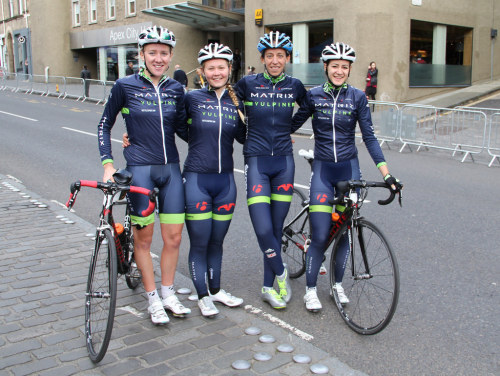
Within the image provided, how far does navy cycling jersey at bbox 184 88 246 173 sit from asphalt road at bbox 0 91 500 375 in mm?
1261

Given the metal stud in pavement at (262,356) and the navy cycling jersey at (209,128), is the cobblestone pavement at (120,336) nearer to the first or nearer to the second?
the metal stud in pavement at (262,356)

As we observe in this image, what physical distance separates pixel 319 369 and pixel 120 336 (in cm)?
146

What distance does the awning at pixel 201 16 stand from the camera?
90.1 ft

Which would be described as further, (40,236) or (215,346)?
(40,236)

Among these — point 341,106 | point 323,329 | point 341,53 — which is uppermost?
point 341,53

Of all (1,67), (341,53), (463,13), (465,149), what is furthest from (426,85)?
(1,67)

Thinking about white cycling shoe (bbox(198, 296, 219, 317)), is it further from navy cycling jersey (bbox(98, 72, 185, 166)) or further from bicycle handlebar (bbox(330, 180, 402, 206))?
bicycle handlebar (bbox(330, 180, 402, 206))

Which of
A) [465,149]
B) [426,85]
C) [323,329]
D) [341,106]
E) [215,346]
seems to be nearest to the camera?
[215,346]

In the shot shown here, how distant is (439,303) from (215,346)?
6.50ft

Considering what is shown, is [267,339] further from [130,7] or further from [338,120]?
[130,7]

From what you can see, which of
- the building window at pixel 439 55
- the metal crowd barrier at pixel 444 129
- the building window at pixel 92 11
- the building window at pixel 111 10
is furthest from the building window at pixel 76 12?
the metal crowd barrier at pixel 444 129

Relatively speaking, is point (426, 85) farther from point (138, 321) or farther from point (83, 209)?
point (138, 321)

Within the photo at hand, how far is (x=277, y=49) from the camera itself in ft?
14.5

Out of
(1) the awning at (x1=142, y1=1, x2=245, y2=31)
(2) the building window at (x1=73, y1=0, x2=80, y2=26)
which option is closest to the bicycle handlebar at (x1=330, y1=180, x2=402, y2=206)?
(1) the awning at (x1=142, y1=1, x2=245, y2=31)
